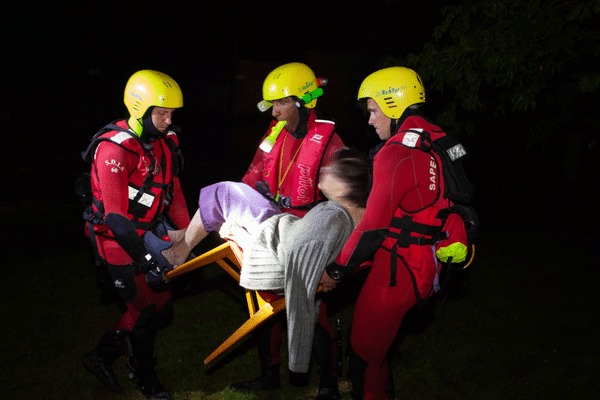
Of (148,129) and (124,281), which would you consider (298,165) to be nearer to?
(148,129)

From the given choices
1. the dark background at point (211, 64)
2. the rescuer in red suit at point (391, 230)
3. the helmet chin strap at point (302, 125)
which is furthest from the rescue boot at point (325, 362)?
the dark background at point (211, 64)

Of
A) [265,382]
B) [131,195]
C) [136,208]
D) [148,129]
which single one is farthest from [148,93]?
[265,382]

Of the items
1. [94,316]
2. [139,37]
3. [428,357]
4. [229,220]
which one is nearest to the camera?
[229,220]

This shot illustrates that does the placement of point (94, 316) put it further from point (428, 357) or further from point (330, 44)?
point (330, 44)

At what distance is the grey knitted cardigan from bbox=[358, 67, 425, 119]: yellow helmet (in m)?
0.94

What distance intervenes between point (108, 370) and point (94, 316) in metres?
1.99

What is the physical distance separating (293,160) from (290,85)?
2.21 feet

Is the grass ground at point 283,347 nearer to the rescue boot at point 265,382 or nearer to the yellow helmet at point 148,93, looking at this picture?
the rescue boot at point 265,382

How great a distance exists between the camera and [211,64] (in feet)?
82.3

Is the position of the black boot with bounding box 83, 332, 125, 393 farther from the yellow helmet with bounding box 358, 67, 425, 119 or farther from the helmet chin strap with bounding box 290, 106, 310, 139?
the yellow helmet with bounding box 358, 67, 425, 119

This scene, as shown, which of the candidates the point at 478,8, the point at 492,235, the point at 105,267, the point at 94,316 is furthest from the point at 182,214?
the point at 492,235

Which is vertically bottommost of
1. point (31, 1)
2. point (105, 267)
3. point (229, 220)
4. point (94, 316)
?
point (94, 316)

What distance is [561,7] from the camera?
9156 mm

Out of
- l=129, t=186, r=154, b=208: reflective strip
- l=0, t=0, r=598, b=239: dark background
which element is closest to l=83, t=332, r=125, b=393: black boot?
l=129, t=186, r=154, b=208: reflective strip
